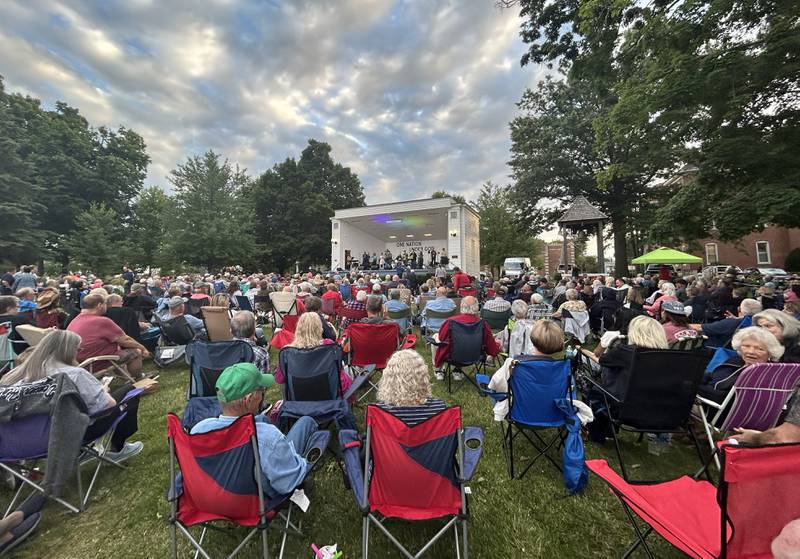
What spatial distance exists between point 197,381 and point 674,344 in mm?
4673

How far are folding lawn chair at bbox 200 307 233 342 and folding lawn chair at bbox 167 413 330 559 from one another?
3830mm

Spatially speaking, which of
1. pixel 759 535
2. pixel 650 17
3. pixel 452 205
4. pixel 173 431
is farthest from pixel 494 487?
pixel 452 205

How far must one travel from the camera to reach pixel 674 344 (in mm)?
3266

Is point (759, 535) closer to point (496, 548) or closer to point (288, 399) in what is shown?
point (496, 548)

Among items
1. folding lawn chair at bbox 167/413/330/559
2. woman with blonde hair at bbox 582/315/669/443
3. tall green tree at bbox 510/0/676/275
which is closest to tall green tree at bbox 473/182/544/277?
tall green tree at bbox 510/0/676/275

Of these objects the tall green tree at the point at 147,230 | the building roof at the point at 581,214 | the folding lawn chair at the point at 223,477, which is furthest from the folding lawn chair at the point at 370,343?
the tall green tree at the point at 147,230

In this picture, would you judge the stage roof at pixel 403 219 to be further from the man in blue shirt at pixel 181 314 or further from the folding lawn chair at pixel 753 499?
the folding lawn chair at pixel 753 499

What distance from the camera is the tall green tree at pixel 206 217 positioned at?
21.0 meters

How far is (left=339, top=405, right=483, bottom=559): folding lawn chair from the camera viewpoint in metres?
1.66

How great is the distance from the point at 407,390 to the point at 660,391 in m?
1.98

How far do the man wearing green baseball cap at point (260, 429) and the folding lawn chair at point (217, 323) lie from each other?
148 inches

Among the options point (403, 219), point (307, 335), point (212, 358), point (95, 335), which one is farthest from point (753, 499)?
point (403, 219)

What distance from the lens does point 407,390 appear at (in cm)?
197

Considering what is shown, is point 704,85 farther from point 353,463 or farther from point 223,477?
point 223,477
